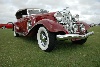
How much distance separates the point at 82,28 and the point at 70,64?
1.92 m

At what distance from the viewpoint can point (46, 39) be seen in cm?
308

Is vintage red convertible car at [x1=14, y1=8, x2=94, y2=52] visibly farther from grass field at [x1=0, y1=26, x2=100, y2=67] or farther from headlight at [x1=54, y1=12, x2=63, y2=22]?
grass field at [x1=0, y1=26, x2=100, y2=67]

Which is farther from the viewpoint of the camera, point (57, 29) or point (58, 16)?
point (58, 16)

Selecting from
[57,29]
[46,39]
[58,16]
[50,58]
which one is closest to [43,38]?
[46,39]

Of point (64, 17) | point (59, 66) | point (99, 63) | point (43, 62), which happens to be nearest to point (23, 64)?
point (43, 62)

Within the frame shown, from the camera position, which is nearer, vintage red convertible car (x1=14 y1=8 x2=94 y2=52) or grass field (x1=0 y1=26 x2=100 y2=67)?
grass field (x1=0 y1=26 x2=100 y2=67)

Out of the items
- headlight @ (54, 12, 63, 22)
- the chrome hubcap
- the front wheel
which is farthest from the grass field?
headlight @ (54, 12, 63, 22)

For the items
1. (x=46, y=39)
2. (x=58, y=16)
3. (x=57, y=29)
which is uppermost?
(x=58, y=16)

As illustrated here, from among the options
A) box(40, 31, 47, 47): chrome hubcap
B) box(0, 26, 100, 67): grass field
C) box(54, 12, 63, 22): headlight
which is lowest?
box(0, 26, 100, 67): grass field

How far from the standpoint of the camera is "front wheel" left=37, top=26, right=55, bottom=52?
2803mm

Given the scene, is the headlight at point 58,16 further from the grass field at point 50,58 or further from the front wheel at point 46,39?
the grass field at point 50,58

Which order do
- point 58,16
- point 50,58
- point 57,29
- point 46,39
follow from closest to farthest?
point 50,58 → point 57,29 → point 46,39 → point 58,16

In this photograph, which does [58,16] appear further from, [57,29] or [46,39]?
[46,39]

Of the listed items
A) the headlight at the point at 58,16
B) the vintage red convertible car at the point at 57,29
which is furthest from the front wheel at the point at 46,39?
the headlight at the point at 58,16
